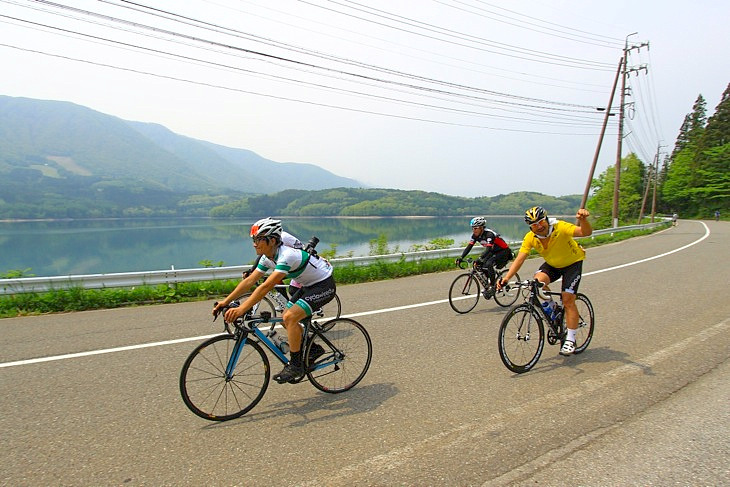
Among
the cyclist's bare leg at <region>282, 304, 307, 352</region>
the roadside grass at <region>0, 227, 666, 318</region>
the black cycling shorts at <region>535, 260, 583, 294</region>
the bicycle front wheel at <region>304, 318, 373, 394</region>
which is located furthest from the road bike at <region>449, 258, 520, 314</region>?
the cyclist's bare leg at <region>282, 304, 307, 352</region>

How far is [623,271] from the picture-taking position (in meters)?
11.6

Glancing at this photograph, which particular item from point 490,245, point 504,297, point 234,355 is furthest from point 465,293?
point 234,355

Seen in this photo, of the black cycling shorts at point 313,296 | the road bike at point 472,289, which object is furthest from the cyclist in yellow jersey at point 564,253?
the road bike at point 472,289

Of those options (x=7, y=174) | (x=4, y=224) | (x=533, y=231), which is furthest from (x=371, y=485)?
(x=7, y=174)

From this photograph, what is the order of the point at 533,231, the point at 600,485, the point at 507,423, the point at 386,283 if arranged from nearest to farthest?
the point at 600,485 → the point at 507,423 → the point at 533,231 → the point at 386,283

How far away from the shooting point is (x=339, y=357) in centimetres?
427

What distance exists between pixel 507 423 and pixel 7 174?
882 ft

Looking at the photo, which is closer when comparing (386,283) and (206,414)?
(206,414)

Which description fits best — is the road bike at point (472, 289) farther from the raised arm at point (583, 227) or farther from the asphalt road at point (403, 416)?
the raised arm at point (583, 227)

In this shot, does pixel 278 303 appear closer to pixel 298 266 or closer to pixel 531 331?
pixel 298 266

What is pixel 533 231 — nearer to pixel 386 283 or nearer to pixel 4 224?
pixel 386 283

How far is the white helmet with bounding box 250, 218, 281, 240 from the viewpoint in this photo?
12.8 ft

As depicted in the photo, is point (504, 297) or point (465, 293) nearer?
point (465, 293)

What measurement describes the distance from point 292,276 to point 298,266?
226 millimetres
